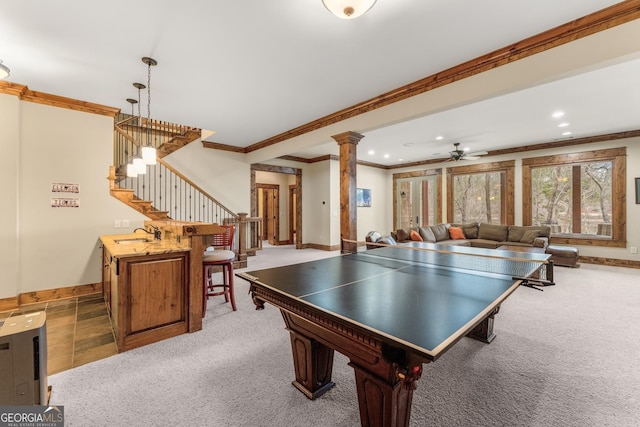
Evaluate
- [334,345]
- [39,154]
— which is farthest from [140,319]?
[39,154]

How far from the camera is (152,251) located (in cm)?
249

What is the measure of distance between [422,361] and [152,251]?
2462 millimetres

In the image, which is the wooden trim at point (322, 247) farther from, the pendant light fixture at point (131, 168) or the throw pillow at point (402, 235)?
the pendant light fixture at point (131, 168)

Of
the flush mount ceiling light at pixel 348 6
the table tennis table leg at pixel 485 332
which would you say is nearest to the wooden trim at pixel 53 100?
the flush mount ceiling light at pixel 348 6

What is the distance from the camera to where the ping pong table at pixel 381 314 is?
41.7 inches

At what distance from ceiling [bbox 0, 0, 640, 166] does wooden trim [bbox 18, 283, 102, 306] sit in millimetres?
2697

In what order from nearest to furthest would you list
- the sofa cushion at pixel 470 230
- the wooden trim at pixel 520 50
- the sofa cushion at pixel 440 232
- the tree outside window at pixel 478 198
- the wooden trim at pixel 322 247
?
the wooden trim at pixel 520 50, the sofa cushion at pixel 440 232, the sofa cushion at pixel 470 230, the tree outside window at pixel 478 198, the wooden trim at pixel 322 247

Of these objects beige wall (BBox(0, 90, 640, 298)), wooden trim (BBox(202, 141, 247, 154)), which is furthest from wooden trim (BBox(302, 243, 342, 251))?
beige wall (BBox(0, 90, 640, 298))

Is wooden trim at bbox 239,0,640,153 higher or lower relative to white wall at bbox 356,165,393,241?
higher

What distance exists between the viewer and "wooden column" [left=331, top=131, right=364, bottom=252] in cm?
439

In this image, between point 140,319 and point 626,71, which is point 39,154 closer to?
point 140,319

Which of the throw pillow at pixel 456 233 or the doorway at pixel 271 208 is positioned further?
Result: the doorway at pixel 271 208

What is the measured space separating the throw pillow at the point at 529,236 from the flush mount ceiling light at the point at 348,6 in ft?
21.6

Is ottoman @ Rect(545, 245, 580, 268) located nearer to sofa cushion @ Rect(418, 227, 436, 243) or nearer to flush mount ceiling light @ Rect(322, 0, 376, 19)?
sofa cushion @ Rect(418, 227, 436, 243)
